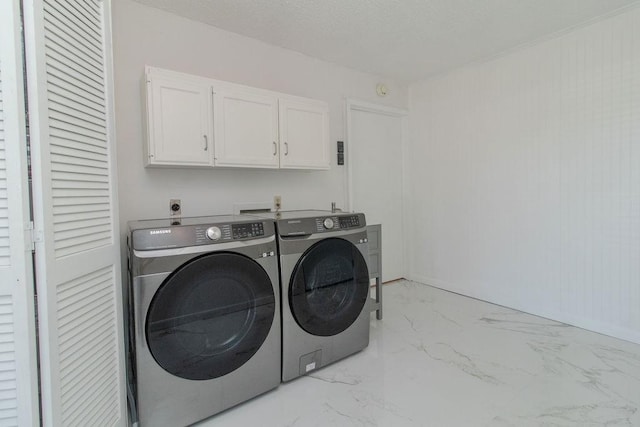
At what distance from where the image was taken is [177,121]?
1.92m

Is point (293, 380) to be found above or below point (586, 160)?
below

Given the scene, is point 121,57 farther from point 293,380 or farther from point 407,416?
point 407,416

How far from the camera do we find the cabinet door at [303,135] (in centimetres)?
237

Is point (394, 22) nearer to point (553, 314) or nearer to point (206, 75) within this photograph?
point (206, 75)

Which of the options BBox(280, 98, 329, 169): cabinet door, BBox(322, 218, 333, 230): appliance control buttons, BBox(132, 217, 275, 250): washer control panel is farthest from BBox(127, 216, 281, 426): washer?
BBox(280, 98, 329, 169): cabinet door

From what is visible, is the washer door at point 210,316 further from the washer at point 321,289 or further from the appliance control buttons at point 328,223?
the appliance control buttons at point 328,223

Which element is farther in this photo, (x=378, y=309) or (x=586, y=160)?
(x=378, y=309)

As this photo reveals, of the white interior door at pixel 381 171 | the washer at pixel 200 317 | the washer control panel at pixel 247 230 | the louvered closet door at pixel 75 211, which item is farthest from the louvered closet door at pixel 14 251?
the white interior door at pixel 381 171

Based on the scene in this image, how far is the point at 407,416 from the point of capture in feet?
5.08

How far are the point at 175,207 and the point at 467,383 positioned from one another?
214cm

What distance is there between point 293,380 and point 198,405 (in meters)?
0.56

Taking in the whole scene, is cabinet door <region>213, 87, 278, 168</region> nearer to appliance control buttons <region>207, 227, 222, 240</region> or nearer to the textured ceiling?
the textured ceiling

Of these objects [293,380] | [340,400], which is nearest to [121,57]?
[293,380]

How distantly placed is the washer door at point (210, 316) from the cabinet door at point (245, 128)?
847mm
